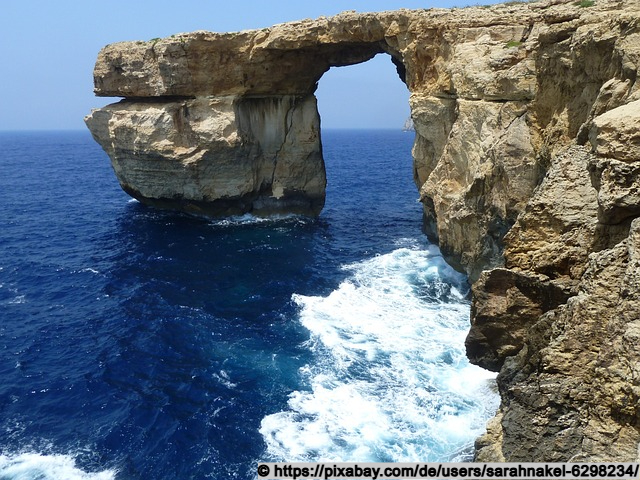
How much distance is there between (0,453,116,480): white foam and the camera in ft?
55.0

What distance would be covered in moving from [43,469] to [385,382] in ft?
42.0

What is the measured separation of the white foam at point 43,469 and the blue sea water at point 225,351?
0.05 m

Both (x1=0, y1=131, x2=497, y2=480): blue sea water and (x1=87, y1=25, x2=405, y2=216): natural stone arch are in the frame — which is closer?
(x1=0, y1=131, x2=497, y2=480): blue sea water

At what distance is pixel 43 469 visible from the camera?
56.2 feet

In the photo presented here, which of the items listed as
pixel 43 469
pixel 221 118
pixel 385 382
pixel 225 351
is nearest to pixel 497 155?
pixel 385 382

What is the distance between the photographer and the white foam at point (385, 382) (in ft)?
58.2

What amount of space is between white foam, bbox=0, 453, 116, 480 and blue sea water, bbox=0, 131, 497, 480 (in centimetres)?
5

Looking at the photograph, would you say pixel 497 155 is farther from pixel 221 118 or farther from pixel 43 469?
pixel 221 118

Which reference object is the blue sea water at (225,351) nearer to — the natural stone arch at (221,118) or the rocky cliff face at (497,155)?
the natural stone arch at (221,118)

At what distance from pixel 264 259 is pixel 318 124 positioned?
54.9ft

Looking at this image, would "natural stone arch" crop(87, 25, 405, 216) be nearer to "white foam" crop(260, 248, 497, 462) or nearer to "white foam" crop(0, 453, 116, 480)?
"white foam" crop(260, 248, 497, 462)

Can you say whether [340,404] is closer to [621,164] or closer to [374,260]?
[621,164]

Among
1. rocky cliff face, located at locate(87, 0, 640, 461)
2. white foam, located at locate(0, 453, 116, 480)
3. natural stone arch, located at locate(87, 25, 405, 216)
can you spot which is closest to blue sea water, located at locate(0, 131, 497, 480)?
white foam, located at locate(0, 453, 116, 480)

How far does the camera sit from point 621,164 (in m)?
10.1
